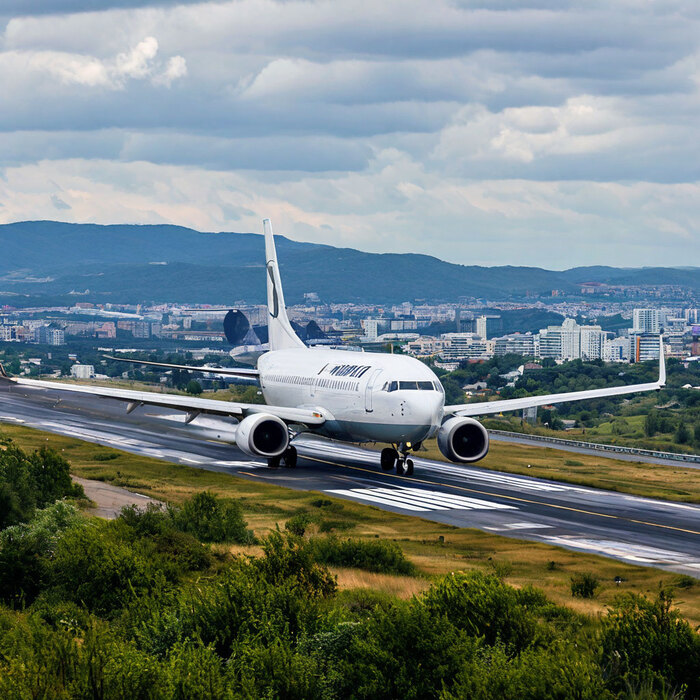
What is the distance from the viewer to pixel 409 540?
35.3m

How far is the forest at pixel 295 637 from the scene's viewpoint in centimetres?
1374

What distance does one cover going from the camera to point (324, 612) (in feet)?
60.8

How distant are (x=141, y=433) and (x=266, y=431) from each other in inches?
926

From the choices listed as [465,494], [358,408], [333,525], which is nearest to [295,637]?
[333,525]

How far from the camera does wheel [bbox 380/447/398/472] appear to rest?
54.1 m

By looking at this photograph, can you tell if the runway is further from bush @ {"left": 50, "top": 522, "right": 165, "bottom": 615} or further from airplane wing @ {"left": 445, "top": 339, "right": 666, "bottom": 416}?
bush @ {"left": 50, "top": 522, "right": 165, "bottom": 615}

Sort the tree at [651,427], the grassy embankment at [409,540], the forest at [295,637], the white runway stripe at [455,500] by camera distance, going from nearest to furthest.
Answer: the forest at [295,637]
the grassy embankment at [409,540]
the white runway stripe at [455,500]
the tree at [651,427]

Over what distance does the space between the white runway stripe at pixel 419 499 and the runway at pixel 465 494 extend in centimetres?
4

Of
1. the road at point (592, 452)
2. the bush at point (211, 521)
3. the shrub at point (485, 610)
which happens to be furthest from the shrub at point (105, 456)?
the shrub at point (485, 610)

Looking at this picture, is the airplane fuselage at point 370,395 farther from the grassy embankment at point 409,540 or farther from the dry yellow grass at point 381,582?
the dry yellow grass at point 381,582

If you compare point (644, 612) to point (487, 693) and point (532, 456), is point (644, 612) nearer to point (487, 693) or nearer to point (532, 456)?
point (487, 693)

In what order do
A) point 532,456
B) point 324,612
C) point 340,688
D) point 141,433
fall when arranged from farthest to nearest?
1. point 141,433
2. point 532,456
3. point 324,612
4. point 340,688

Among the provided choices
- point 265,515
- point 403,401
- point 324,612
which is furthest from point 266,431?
point 324,612

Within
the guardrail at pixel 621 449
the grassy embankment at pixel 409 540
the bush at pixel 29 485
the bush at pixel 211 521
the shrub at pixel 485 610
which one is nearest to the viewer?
the shrub at pixel 485 610
